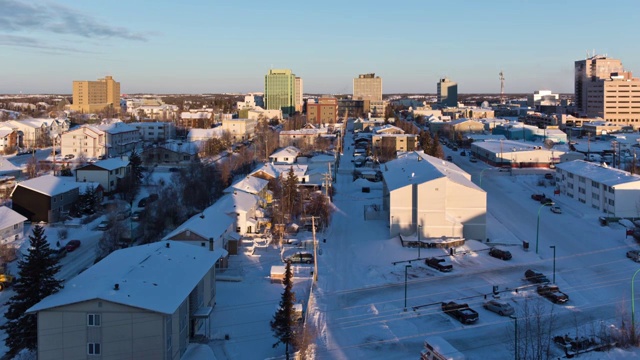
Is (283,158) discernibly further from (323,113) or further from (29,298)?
(323,113)

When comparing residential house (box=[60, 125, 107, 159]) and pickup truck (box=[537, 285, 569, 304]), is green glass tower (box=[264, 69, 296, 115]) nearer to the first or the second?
residential house (box=[60, 125, 107, 159])

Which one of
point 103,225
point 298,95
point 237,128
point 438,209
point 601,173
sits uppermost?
point 298,95

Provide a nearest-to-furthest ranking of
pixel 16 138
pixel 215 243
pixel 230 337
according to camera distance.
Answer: pixel 230 337
pixel 215 243
pixel 16 138

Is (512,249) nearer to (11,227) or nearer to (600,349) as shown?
(600,349)

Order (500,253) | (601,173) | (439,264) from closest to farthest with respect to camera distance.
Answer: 1. (439,264)
2. (500,253)
3. (601,173)

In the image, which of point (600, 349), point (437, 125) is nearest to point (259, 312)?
point (600, 349)

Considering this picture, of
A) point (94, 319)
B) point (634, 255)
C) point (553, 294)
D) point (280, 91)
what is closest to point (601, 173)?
point (634, 255)

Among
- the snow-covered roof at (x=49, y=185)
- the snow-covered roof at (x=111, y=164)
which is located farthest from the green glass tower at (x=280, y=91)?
the snow-covered roof at (x=49, y=185)
